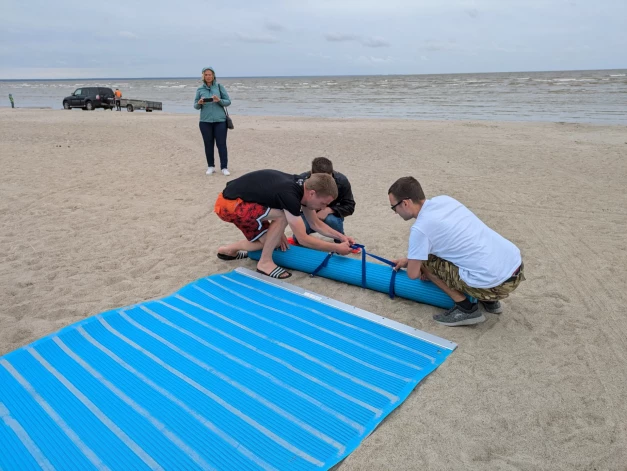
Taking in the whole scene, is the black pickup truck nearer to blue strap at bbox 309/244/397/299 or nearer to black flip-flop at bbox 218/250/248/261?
black flip-flop at bbox 218/250/248/261

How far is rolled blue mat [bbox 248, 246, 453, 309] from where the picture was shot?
364cm

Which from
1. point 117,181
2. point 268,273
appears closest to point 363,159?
point 117,181

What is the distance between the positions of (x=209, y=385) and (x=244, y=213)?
5.89 ft

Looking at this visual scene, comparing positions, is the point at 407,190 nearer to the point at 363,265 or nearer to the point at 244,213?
the point at 363,265

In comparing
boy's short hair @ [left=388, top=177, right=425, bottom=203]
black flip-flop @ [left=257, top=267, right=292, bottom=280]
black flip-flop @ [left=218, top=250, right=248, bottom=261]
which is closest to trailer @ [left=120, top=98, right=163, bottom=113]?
black flip-flop @ [left=218, top=250, right=248, bottom=261]

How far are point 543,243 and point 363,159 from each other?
17.4ft

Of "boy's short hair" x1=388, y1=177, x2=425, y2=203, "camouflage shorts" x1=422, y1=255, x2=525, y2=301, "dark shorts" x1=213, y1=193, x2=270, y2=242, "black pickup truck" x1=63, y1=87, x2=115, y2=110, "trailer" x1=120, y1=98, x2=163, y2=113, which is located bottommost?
"camouflage shorts" x1=422, y1=255, x2=525, y2=301

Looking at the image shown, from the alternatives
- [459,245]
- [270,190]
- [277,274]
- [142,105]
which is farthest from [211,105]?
[142,105]

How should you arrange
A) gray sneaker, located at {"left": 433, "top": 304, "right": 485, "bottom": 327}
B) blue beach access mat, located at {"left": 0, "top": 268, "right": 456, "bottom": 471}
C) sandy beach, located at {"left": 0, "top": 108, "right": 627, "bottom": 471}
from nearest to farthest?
blue beach access mat, located at {"left": 0, "top": 268, "right": 456, "bottom": 471}
sandy beach, located at {"left": 0, "top": 108, "right": 627, "bottom": 471}
gray sneaker, located at {"left": 433, "top": 304, "right": 485, "bottom": 327}

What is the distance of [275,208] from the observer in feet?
13.4

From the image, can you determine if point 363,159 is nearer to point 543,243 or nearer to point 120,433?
point 543,243

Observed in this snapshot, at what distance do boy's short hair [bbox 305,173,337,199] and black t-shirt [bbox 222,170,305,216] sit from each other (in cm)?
24

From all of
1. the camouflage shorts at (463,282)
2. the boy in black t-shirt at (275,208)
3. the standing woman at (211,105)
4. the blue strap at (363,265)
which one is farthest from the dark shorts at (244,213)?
the standing woman at (211,105)

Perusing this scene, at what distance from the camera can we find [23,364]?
2855 mm
